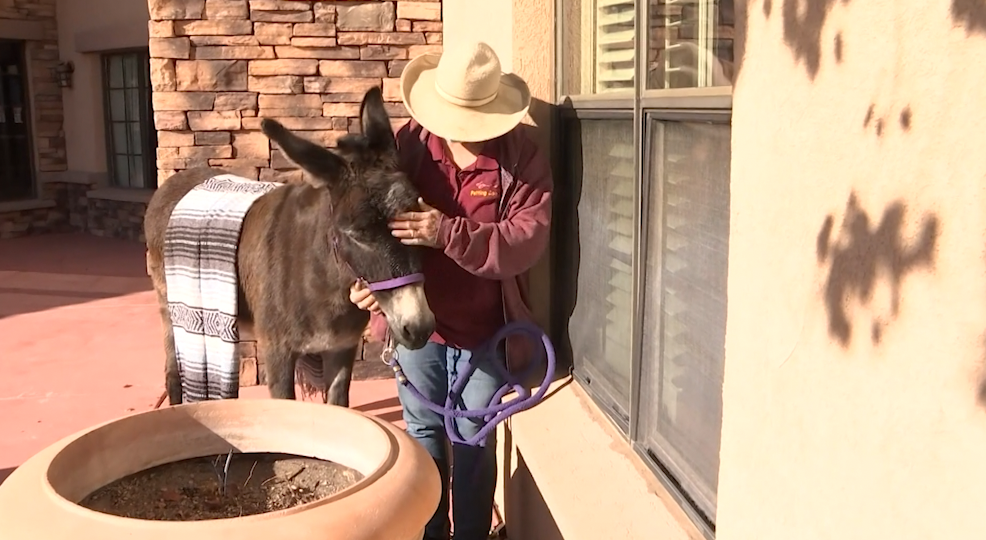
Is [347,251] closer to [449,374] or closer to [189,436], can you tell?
[449,374]

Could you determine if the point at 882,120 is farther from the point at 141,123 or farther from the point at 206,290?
the point at 141,123

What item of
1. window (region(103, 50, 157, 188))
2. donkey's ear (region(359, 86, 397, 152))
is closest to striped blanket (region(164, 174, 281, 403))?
donkey's ear (region(359, 86, 397, 152))

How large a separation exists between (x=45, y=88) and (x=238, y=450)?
1256cm

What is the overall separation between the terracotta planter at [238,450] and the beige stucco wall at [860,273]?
0.69 m

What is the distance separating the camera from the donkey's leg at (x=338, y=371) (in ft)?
12.7

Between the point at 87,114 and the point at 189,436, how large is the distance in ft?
39.0

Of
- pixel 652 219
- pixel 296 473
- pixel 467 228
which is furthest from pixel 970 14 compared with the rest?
pixel 296 473

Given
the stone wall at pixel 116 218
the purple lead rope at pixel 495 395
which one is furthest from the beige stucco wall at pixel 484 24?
the stone wall at pixel 116 218

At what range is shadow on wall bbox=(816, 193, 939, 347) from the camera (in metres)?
1.05

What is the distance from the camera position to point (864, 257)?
1.15 meters

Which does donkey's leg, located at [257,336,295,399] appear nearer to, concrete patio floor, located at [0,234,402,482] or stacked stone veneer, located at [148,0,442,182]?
concrete patio floor, located at [0,234,402,482]

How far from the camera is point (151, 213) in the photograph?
4.87m

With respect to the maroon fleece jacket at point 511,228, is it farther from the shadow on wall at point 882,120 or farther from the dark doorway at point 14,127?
the dark doorway at point 14,127

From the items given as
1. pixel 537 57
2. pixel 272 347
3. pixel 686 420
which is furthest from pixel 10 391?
pixel 686 420
